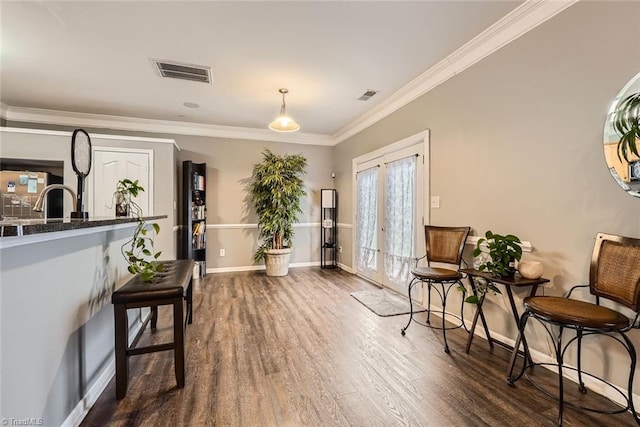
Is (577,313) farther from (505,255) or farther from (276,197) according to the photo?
(276,197)

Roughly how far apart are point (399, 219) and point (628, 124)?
2384 mm

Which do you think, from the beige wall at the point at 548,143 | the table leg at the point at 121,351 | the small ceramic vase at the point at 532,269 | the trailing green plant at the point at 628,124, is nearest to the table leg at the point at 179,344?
the table leg at the point at 121,351

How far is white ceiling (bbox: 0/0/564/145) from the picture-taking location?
2.18 m

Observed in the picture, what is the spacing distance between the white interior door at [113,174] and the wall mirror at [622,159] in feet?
16.5

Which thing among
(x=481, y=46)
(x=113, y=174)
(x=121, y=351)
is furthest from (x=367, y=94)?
(x=113, y=174)

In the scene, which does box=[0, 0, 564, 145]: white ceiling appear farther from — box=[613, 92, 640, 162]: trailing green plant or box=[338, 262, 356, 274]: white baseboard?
box=[338, 262, 356, 274]: white baseboard

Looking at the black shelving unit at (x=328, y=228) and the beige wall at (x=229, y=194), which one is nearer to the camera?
the beige wall at (x=229, y=194)

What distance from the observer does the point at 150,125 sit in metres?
4.78

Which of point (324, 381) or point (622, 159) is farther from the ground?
point (622, 159)

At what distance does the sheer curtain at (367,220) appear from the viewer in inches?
175

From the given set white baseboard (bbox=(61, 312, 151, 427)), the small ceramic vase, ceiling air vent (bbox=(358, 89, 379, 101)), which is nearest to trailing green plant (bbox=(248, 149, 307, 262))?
ceiling air vent (bbox=(358, 89, 379, 101))

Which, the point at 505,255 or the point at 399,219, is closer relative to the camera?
the point at 505,255

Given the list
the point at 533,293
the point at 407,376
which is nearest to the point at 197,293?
the point at 407,376

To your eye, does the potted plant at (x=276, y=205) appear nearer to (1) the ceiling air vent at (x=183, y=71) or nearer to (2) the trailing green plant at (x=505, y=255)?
(1) the ceiling air vent at (x=183, y=71)
